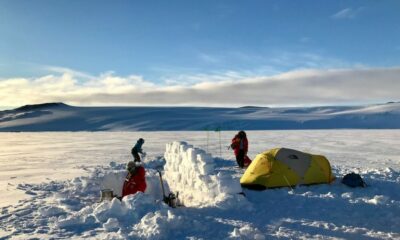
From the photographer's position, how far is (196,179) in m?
9.77

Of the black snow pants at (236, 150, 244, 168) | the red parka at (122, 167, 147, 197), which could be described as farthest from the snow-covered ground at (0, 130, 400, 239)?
the black snow pants at (236, 150, 244, 168)

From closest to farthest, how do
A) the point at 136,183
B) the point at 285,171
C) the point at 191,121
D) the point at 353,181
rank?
the point at 136,183
the point at 353,181
the point at 285,171
the point at 191,121

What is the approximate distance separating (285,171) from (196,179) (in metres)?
2.66

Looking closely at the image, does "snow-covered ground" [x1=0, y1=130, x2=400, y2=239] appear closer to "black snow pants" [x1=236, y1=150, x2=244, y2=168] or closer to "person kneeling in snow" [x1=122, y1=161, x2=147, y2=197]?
"person kneeling in snow" [x1=122, y1=161, x2=147, y2=197]

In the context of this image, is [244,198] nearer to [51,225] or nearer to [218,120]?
[51,225]

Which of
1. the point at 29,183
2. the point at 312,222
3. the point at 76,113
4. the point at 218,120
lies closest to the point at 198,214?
the point at 312,222

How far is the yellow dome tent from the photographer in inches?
432

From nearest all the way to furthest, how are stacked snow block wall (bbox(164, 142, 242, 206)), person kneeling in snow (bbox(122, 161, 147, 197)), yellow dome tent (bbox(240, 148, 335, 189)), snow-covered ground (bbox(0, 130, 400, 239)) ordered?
snow-covered ground (bbox(0, 130, 400, 239)), stacked snow block wall (bbox(164, 142, 242, 206)), person kneeling in snow (bbox(122, 161, 147, 197)), yellow dome tent (bbox(240, 148, 335, 189))

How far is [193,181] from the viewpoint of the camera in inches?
394

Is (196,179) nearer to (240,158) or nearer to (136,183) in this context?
(136,183)

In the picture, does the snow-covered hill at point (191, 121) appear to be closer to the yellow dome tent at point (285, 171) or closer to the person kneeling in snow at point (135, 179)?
the yellow dome tent at point (285, 171)

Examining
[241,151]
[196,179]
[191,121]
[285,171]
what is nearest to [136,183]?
[196,179]

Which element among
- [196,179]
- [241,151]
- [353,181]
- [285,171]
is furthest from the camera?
[241,151]

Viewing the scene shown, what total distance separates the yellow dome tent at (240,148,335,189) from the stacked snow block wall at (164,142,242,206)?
4.35ft
